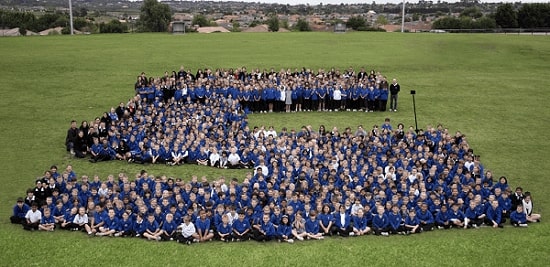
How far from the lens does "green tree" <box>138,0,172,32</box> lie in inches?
2611

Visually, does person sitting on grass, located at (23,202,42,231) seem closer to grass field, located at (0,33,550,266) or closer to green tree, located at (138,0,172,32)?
grass field, located at (0,33,550,266)

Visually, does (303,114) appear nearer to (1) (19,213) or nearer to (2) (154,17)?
(1) (19,213)

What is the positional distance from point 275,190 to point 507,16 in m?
63.8

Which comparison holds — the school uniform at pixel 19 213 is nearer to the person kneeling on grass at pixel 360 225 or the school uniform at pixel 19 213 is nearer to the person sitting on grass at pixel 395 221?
the person kneeling on grass at pixel 360 225

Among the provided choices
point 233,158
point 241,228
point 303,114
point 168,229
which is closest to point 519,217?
point 241,228

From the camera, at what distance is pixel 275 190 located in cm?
1318

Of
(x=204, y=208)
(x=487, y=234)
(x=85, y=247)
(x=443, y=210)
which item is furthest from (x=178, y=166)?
(x=487, y=234)

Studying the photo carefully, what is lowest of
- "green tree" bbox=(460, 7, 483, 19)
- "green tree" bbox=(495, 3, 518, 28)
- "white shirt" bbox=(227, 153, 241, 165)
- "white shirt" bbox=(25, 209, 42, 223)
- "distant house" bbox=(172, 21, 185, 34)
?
"white shirt" bbox=(25, 209, 42, 223)

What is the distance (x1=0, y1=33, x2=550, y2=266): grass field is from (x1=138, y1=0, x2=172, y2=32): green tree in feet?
56.3

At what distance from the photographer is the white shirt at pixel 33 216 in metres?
12.5

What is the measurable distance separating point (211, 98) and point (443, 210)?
12450 millimetres

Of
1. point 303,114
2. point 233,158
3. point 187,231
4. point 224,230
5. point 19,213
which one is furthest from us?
point 303,114

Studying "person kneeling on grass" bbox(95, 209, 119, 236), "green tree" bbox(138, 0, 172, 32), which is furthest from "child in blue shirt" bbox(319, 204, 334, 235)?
"green tree" bbox(138, 0, 172, 32)

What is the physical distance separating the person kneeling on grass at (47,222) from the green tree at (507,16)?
66803 mm
